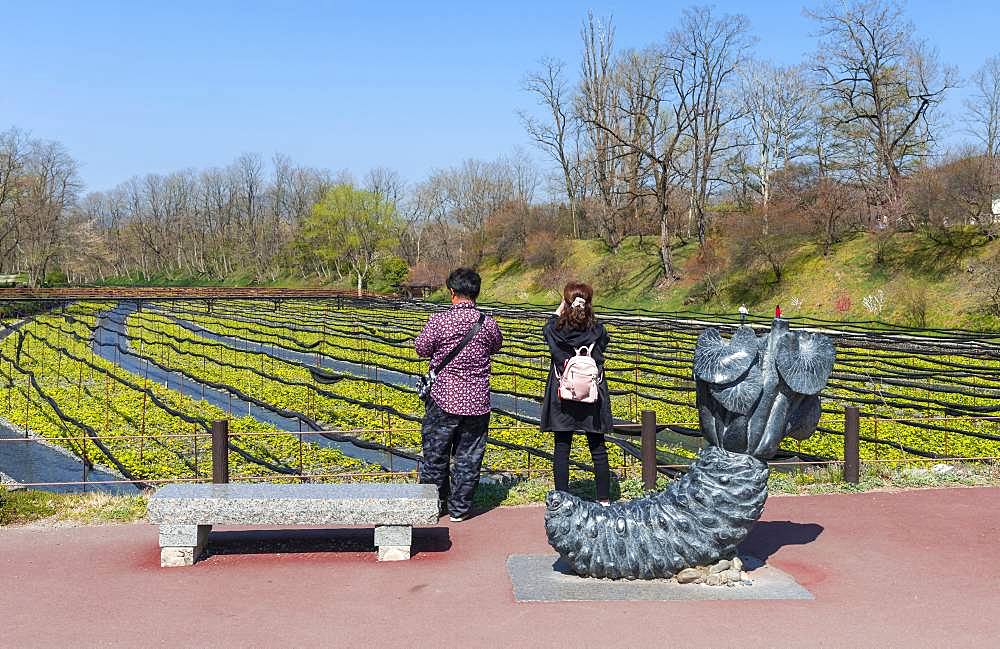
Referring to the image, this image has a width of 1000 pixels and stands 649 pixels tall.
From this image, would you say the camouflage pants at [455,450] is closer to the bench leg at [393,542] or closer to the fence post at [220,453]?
the bench leg at [393,542]

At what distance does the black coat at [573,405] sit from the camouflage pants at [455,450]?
476 mm

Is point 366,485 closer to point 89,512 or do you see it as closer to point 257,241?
point 89,512

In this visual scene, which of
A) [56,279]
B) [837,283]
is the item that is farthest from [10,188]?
[837,283]

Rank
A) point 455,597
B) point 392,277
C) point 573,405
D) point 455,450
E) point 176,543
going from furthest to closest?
point 392,277 → point 455,450 → point 573,405 → point 176,543 → point 455,597

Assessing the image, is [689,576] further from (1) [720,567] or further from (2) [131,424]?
(2) [131,424]

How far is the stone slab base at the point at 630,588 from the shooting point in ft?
14.3

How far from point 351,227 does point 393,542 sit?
64653 millimetres

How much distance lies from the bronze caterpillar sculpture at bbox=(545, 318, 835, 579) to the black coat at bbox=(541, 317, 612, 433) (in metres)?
0.82

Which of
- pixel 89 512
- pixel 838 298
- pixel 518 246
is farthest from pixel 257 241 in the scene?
pixel 89 512

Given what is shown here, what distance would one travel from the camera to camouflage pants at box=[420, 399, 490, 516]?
574cm

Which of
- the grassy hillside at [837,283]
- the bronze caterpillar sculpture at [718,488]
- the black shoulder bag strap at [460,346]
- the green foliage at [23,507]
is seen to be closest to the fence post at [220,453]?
the green foliage at [23,507]

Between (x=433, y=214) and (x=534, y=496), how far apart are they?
6580 centimetres

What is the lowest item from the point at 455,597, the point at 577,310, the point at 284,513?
the point at 455,597

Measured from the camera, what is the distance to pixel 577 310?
5.37 metres
